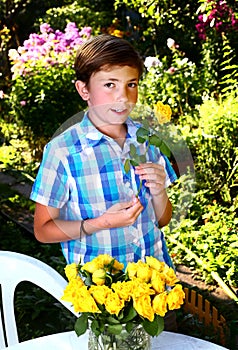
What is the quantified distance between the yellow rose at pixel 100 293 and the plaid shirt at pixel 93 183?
0.39 m

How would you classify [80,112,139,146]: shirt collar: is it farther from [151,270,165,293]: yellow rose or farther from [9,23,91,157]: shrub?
[9,23,91,157]: shrub

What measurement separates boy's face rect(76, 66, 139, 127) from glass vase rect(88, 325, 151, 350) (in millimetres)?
519

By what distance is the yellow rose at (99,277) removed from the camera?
4.20 ft

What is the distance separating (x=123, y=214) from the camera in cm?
157

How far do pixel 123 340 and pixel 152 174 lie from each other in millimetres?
427

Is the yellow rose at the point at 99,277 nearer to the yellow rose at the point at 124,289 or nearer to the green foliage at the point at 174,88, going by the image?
the yellow rose at the point at 124,289

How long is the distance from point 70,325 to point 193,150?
1.88m

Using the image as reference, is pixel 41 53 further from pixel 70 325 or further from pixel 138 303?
pixel 138 303

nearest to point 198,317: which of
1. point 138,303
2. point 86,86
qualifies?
point 86,86

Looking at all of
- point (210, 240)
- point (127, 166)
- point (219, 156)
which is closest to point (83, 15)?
point (219, 156)

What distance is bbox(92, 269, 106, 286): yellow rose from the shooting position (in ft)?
4.20

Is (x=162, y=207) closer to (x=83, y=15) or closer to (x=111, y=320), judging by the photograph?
(x=111, y=320)

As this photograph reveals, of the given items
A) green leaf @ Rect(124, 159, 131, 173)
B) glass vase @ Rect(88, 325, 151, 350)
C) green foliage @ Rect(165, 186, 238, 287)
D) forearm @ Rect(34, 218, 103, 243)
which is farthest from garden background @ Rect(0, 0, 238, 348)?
glass vase @ Rect(88, 325, 151, 350)

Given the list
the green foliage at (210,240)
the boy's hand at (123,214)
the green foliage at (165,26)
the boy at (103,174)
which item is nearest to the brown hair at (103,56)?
the boy at (103,174)
